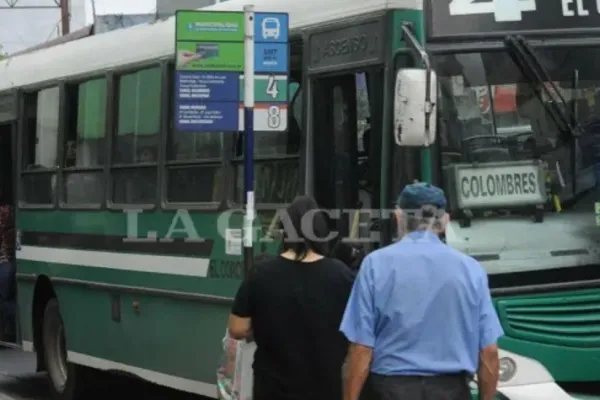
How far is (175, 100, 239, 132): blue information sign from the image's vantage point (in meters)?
7.75

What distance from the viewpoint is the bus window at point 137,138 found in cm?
938

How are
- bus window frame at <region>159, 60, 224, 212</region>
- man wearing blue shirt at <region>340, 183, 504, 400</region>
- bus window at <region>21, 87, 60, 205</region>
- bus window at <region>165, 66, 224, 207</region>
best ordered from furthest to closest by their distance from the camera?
bus window at <region>21, 87, 60, 205</region>, bus window frame at <region>159, 60, 224, 212</region>, bus window at <region>165, 66, 224, 207</region>, man wearing blue shirt at <region>340, 183, 504, 400</region>

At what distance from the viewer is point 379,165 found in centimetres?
683

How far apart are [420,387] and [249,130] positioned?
283 cm

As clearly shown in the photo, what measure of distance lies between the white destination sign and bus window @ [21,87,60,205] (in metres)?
5.19

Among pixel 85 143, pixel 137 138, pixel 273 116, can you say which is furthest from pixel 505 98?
pixel 85 143

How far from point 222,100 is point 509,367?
2.48 m

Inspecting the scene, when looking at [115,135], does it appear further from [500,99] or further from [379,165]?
[500,99]

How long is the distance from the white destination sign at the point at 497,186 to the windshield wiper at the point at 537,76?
277 millimetres

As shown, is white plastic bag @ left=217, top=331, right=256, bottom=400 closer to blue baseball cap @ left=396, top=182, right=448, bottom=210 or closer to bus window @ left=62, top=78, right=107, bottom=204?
blue baseball cap @ left=396, top=182, right=448, bottom=210

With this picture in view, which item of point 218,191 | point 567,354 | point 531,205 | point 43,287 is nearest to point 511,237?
point 531,205

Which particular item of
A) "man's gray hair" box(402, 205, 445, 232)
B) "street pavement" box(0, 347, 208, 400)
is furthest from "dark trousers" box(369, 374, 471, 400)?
"street pavement" box(0, 347, 208, 400)

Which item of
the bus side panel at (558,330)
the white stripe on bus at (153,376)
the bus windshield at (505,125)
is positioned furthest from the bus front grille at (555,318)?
the white stripe on bus at (153,376)

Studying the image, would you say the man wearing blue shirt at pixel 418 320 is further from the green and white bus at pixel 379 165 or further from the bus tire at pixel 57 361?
the bus tire at pixel 57 361
